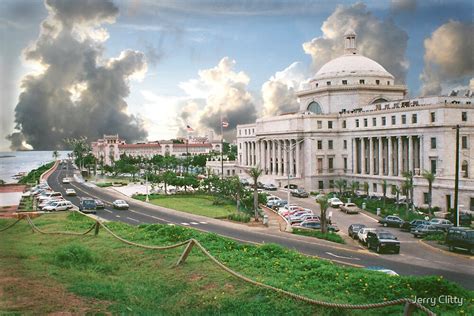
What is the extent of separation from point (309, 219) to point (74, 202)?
1604cm

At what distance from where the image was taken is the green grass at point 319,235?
23062 mm

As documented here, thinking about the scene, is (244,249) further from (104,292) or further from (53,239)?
(53,239)

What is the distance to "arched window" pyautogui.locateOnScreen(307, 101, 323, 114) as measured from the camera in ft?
188

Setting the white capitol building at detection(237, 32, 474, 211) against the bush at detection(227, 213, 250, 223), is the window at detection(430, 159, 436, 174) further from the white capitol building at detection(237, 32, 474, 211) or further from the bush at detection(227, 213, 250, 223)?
the bush at detection(227, 213, 250, 223)

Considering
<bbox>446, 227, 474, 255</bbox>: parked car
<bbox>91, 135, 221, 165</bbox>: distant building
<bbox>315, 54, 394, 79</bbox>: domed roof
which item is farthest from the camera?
<bbox>315, 54, 394, 79</bbox>: domed roof

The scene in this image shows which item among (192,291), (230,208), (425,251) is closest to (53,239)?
(192,291)

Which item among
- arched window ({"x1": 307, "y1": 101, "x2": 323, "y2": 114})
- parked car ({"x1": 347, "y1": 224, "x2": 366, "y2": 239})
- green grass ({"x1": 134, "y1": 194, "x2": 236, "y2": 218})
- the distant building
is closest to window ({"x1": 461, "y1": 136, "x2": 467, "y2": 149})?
parked car ({"x1": 347, "y1": 224, "x2": 366, "y2": 239})

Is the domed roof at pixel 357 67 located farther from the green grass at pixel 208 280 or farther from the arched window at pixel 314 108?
the green grass at pixel 208 280

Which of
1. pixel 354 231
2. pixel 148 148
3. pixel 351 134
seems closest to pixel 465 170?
pixel 354 231

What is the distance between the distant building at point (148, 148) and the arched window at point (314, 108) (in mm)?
22608

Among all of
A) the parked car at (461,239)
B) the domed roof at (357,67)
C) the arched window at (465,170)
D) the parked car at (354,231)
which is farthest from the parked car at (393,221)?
the domed roof at (357,67)

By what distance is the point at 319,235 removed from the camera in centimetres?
2392

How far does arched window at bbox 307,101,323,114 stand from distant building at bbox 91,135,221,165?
74.2 feet

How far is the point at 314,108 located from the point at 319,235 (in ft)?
118
